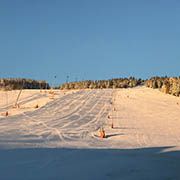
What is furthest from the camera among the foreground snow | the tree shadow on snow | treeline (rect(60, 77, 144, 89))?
treeline (rect(60, 77, 144, 89))

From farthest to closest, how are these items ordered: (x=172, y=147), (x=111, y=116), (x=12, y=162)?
(x=111, y=116), (x=172, y=147), (x=12, y=162)

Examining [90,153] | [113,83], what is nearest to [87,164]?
[90,153]

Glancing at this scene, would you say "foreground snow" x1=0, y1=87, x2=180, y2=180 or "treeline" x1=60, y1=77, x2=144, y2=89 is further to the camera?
"treeline" x1=60, y1=77, x2=144, y2=89

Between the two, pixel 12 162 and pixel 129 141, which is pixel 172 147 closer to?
pixel 129 141

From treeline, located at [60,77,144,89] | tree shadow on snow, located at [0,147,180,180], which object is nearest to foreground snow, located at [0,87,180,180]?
tree shadow on snow, located at [0,147,180,180]

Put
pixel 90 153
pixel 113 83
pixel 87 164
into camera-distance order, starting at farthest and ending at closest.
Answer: pixel 113 83, pixel 90 153, pixel 87 164

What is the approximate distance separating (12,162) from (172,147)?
8404 millimetres

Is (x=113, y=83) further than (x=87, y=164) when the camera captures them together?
Yes

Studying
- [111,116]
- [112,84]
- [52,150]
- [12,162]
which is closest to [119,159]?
[52,150]

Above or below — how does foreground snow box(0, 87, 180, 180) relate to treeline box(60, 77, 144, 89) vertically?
below

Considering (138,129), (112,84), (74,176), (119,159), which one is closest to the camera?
(74,176)

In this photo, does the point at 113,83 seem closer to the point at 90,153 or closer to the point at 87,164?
the point at 90,153

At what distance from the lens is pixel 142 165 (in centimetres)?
1421

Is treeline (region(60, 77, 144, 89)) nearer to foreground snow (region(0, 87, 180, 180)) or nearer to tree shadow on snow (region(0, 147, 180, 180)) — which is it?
foreground snow (region(0, 87, 180, 180))
